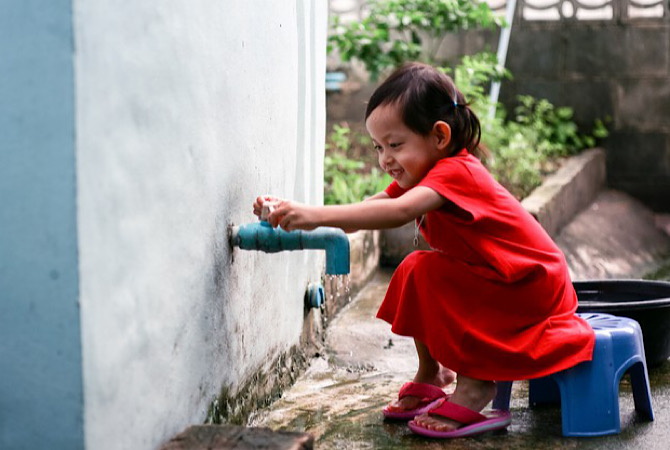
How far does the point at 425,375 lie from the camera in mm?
2748

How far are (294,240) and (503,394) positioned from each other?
2.71 ft

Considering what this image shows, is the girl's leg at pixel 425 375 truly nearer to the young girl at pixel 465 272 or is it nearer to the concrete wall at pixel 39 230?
the young girl at pixel 465 272

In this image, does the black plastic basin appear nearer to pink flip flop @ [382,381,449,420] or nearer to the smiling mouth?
pink flip flop @ [382,381,449,420]

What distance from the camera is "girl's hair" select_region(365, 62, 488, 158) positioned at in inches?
98.9

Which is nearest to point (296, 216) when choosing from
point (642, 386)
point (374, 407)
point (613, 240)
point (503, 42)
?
point (374, 407)

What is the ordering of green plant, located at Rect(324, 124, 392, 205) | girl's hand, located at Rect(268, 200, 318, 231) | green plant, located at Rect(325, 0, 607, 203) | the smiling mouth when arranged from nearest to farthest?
girl's hand, located at Rect(268, 200, 318, 231) < the smiling mouth < green plant, located at Rect(324, 124, 392, 205) < green plant, located at Rect(325, 0, 607, 203)

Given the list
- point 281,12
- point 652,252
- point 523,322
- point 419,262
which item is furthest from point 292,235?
point 652,252

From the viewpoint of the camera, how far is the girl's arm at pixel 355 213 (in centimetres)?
224

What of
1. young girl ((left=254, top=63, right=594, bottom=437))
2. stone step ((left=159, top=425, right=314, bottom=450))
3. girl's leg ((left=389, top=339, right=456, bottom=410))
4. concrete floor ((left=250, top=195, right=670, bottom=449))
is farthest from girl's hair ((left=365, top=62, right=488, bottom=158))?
stone step ((left=159, top=425, right=314, bottom=450))

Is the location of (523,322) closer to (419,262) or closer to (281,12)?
(419,262)

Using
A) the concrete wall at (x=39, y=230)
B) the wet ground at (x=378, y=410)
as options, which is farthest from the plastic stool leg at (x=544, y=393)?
the concrete wall at (x=39, y=230)

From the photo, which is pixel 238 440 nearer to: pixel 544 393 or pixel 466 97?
pixel 544 393

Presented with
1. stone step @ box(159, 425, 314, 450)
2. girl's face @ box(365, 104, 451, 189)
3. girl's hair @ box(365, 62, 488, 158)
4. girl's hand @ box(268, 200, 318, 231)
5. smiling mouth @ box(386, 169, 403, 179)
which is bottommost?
stone step @ box(159, 425, 314, 450)

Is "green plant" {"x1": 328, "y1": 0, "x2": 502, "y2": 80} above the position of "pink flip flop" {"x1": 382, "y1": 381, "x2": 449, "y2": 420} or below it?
above
